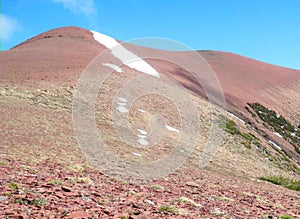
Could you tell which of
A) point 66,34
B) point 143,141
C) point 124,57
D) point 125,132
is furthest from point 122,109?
point 66,34

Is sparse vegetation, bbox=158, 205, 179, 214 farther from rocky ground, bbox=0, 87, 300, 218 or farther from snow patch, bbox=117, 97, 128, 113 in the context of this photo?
snow patch, bbox=117, 97, 128, 113

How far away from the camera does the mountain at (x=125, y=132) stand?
38.3 ft

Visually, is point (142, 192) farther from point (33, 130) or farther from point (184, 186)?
point (33, 130)

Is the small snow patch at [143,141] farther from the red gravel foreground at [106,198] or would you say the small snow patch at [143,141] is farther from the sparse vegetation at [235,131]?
the sparse vegetation at [235,131]

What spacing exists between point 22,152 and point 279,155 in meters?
30.0

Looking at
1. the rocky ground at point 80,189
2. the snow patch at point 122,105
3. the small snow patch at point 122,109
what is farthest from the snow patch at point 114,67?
→ the rocky ground at point 80,189

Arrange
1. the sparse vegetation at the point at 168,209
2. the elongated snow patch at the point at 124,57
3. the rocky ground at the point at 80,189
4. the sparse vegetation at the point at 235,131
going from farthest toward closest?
the elongated snow patch at the point at 124,57 < the sparse vegetation at the point at 235,131 < the sparse vegetation at the point at 168,209 < the rocky ground at the point at 80,189

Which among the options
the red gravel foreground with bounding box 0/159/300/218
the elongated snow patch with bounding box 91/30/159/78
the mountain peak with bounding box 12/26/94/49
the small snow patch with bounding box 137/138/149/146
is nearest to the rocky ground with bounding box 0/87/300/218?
the red gravel foreground with bounding box 0/159/300/218

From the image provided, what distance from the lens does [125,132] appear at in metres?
29.4

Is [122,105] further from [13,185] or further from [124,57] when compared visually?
[13,185]

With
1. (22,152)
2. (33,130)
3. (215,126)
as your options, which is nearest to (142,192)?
(22,152)

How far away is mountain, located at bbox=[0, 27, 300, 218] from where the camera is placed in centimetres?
1168

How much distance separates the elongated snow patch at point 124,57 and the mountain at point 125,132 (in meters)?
0.35

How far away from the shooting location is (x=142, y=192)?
12.9 meters
